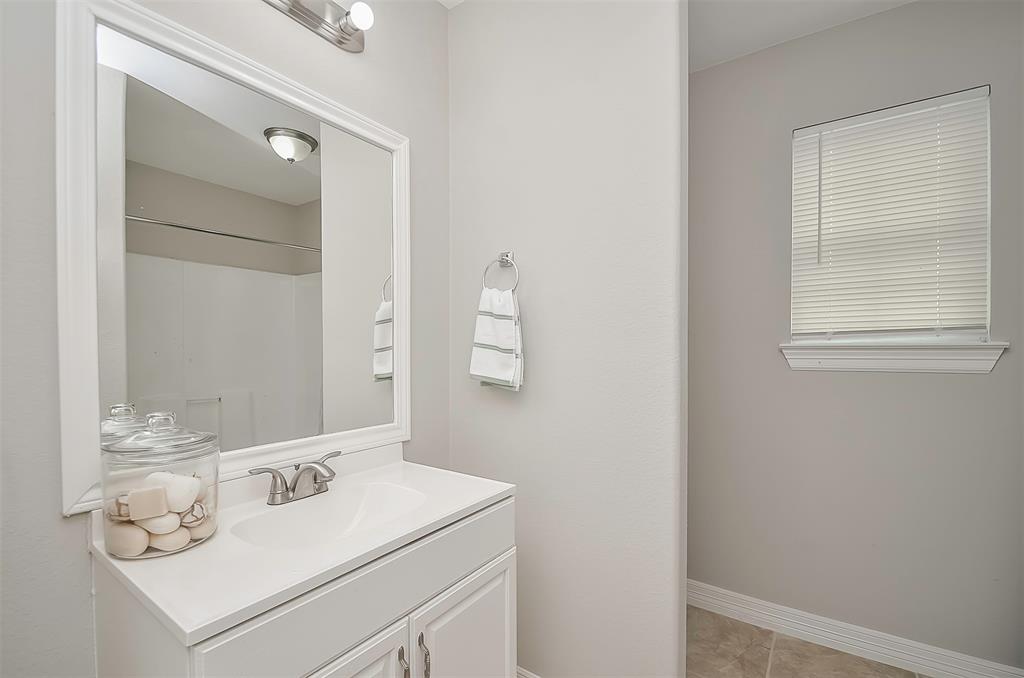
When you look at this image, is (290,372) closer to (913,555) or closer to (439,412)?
(439,412)

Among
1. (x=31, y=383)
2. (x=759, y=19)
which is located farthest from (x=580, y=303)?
(x=759, y=19)

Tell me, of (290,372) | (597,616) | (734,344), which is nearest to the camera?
(290,372)

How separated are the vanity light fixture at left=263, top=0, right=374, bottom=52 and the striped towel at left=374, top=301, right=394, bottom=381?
811 mm

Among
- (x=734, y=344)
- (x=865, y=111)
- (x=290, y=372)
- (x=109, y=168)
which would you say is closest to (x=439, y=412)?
(x=290, y=372)

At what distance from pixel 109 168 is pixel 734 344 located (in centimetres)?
228

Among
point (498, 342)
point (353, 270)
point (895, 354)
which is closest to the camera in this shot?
point (353, 270)

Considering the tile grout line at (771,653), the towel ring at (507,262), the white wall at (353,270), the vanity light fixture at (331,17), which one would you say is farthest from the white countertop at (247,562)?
the tile grout line at (771,653)

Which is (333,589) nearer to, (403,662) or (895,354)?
(403,662)

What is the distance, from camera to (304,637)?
78 centimetres

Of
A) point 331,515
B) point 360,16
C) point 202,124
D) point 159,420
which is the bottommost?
point 331,515

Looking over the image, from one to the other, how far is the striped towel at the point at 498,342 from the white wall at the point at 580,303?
0.08 meters

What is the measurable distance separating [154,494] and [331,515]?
0.45 m

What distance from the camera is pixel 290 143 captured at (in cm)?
132

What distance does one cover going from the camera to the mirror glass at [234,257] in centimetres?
100
